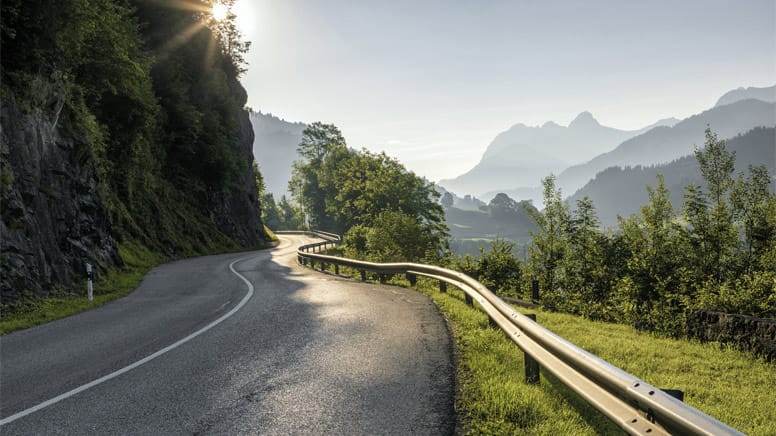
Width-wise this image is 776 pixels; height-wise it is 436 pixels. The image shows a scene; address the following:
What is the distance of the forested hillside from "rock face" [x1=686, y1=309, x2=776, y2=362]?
14326mm

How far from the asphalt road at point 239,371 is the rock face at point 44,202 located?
9.30ft

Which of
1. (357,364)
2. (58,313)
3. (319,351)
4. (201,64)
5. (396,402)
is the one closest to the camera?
(396,402)

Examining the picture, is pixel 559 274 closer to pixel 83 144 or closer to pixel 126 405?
pixel 126 405

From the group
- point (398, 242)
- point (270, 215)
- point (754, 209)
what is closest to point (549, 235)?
point (754, 209)

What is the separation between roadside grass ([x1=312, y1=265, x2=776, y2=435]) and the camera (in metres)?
4.01

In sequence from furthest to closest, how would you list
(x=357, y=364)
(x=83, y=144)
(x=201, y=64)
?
1. (x=201, y=64)
2. (x=83, y=144)
3. (x=357, y=364)

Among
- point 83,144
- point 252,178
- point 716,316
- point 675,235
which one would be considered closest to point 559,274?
point 675,235

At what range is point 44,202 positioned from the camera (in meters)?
14.0

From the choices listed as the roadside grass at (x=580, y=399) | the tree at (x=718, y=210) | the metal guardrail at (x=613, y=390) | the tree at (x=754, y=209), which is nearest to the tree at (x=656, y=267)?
the tree at (x=718, y=210)

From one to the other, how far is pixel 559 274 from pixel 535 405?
15.3m

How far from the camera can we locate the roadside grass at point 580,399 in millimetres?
4012

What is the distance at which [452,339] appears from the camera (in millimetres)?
7199

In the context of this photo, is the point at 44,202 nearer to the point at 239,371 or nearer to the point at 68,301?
the point at 68,301

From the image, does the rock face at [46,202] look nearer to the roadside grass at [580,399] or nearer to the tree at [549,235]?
the roadside grass at [580,399]
